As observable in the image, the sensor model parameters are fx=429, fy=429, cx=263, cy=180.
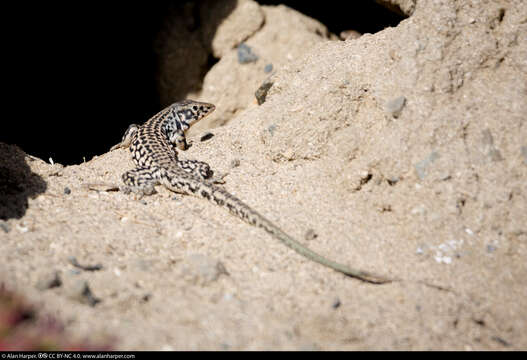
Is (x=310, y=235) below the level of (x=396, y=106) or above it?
below

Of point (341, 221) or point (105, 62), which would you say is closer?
point (341, 221)

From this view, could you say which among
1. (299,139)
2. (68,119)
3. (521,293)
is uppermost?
(68,119)

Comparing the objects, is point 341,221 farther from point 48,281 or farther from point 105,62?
point 105,62

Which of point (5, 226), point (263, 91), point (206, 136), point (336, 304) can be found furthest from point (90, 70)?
point (336, 304)

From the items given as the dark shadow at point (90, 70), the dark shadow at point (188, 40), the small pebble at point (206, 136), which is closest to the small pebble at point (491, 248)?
the small pebble at point (206, 136)

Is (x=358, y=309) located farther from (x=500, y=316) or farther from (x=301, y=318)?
(x=500, y=316)

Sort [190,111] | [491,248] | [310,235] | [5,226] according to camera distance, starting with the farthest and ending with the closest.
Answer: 1. [190,111]
2. [310,235]
3. [5,226]
4. [491,248]

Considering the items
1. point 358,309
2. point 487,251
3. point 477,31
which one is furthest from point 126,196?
point 477,31
